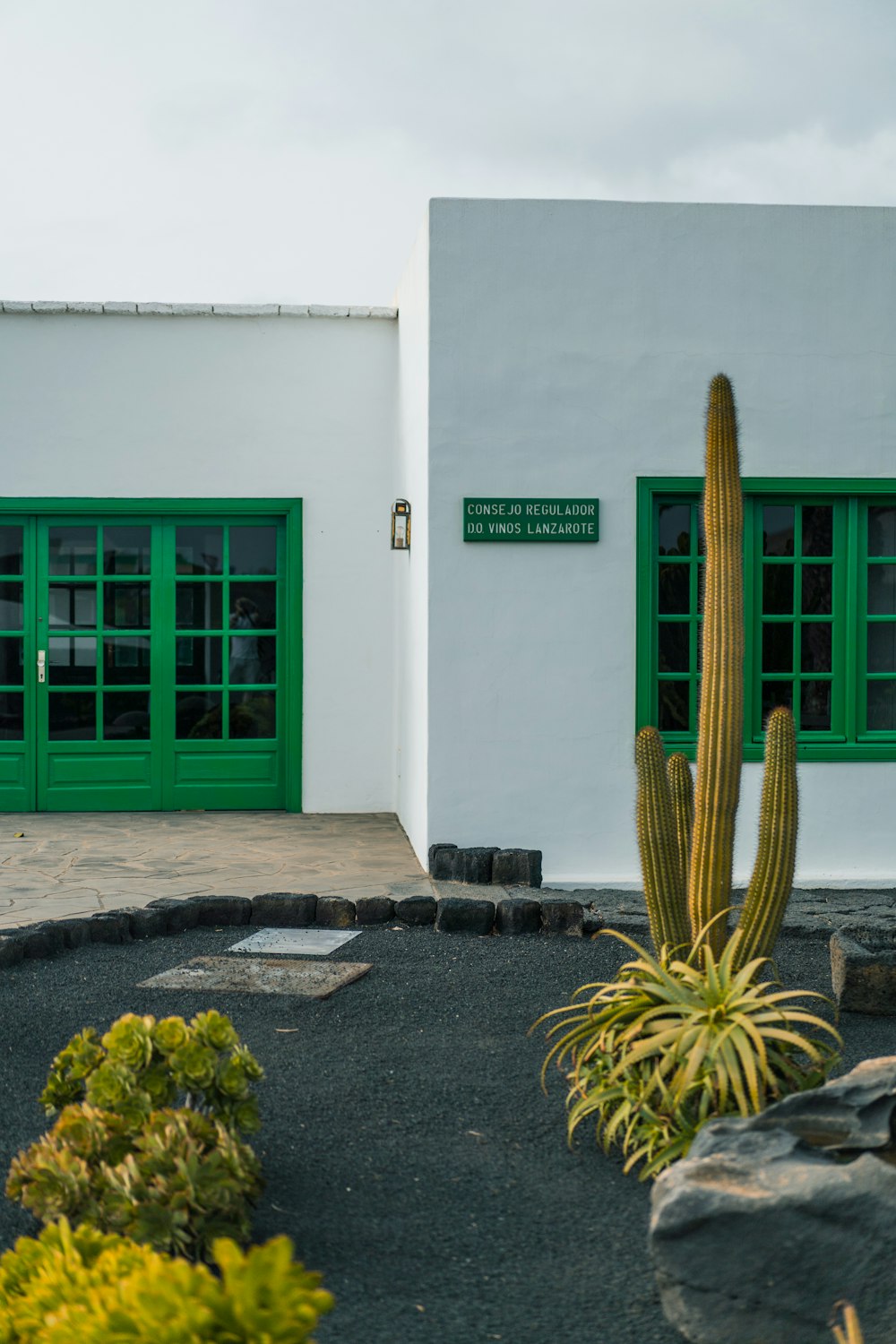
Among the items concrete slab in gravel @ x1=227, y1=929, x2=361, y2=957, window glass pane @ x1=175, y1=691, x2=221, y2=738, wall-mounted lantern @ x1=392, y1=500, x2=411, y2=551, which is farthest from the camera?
window glass pane @ x1=175, y1=691, x2=221, y2=738

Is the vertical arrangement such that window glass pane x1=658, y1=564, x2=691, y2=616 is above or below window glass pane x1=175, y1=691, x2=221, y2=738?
above

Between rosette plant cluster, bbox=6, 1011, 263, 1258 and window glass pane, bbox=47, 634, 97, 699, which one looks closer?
rosette plant cluster, bbox=6, 1011, 263, 1258

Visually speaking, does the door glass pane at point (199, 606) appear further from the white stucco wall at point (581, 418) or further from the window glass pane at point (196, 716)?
the white stucco wall at point (581, 418)

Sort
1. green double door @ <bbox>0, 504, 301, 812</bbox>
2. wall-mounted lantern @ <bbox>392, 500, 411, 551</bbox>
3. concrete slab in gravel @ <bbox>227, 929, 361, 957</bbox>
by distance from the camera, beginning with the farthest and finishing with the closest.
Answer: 1. green double door @ <bbox>0, 504, 301, 812</bbox>
2. wall-mounted lantern @ <bbox>392, 500, 411, 551</bbox>
3. concrete slab in gravel @ <bbox>227, 929, 361, 957</bbox>

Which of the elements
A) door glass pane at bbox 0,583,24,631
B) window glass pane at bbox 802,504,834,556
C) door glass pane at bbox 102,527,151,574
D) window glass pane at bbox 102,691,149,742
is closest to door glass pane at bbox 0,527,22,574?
door glass pane at bbox 0,583,24,631

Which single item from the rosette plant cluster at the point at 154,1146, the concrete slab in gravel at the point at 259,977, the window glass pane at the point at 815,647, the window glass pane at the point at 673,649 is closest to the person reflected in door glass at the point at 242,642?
the window glass pane at the point at 673,649

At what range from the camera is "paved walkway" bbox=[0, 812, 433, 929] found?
7.11m

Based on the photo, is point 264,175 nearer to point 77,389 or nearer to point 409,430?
point 77,389

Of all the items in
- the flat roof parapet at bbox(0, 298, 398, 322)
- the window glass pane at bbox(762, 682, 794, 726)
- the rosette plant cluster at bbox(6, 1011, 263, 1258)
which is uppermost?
the flat roof parapet at bbox(0, 298, 398, 322)

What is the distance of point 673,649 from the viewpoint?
25.9ft

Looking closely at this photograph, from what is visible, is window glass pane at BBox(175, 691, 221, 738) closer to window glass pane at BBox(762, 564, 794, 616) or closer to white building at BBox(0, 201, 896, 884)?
white building at BBox(0, 201, 896, 884)

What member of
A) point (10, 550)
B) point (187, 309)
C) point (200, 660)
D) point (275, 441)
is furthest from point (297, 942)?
point (187, 309)

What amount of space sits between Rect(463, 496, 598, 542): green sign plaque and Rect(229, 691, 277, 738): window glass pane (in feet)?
11.3

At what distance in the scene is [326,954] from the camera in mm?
5922
